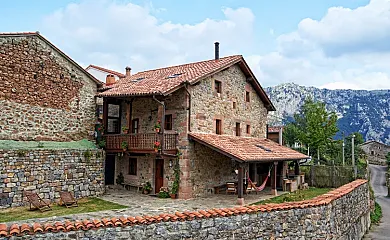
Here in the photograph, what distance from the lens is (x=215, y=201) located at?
14922mm

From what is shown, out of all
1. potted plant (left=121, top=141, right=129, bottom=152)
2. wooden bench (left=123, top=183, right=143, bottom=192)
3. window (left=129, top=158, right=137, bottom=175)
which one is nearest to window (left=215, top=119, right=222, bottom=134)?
window (left=129, top=158, right=137, bottom=175)

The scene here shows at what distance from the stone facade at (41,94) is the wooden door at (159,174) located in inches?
164

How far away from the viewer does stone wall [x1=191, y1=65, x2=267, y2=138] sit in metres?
16.8

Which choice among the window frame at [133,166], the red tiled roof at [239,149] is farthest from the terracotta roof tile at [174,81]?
the window frame at [133,166]

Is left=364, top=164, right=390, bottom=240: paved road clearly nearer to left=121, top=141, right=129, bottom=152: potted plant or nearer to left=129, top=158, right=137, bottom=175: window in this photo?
left=129, top=158, right=137, bottom=175: window

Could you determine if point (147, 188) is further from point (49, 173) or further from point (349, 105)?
point (349, 105)

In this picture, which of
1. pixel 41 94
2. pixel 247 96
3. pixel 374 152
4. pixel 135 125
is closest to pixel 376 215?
pixel 247 96

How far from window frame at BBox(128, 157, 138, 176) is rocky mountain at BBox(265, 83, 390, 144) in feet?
319

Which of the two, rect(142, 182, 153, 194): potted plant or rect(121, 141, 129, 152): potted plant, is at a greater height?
rect(121, 141, 129, 152): potted plant

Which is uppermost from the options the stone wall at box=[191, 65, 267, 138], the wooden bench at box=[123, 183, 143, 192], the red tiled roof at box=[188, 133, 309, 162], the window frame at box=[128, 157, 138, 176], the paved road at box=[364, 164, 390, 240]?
the stone wall at box=[191, 65, 267, 138]

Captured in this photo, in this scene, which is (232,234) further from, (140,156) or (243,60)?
(243,60)

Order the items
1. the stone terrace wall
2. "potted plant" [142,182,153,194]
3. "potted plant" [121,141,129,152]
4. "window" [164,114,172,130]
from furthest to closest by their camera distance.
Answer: "potted plant" [142,182,153,194]
"window" [164,114,172,130]
"potted plant" [121,141,129,152]
the stone terrace wall

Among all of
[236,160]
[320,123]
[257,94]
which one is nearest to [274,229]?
[236,160]

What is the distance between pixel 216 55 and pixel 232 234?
14.0m
